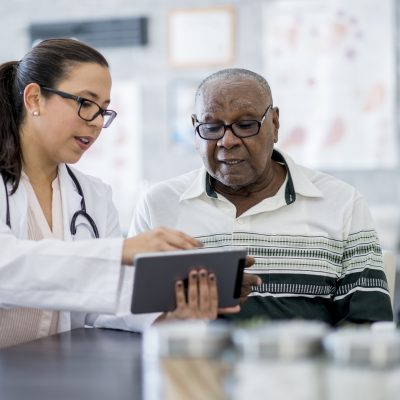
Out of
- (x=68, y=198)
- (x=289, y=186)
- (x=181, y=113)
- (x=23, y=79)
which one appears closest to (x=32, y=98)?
(x=23, y=79)

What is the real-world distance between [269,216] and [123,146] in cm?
268

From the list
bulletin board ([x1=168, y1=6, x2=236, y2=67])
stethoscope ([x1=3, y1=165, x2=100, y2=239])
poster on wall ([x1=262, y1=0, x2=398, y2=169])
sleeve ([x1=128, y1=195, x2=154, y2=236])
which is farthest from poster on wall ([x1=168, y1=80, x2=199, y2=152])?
stethoscope ([x1=3, y1=165, x2=100, y2=239])

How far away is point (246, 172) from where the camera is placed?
2.15 m

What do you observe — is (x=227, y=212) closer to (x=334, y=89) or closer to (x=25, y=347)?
(x=25, y=347)

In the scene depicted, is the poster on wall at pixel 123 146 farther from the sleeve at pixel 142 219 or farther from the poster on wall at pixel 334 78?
the sleeve at pixel 142 219

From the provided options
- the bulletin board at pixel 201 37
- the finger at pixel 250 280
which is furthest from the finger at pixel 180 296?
the bulletin board at pixel 201 37

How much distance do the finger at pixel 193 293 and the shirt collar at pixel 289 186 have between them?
0.61m

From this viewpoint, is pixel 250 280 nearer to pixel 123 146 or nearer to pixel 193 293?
pixel 193 293

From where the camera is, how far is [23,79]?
200cm

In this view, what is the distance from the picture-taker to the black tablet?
150cm

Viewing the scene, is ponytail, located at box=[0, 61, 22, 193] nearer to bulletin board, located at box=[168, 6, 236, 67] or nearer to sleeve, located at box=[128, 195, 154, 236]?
sleeve, located at box=[128, 195, 154, 236]

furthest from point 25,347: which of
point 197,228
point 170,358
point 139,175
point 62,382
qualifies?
point 139,175

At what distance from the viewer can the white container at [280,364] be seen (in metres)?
0.80

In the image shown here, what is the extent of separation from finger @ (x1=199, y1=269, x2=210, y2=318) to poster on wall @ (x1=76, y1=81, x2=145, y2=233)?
9.76 ft
